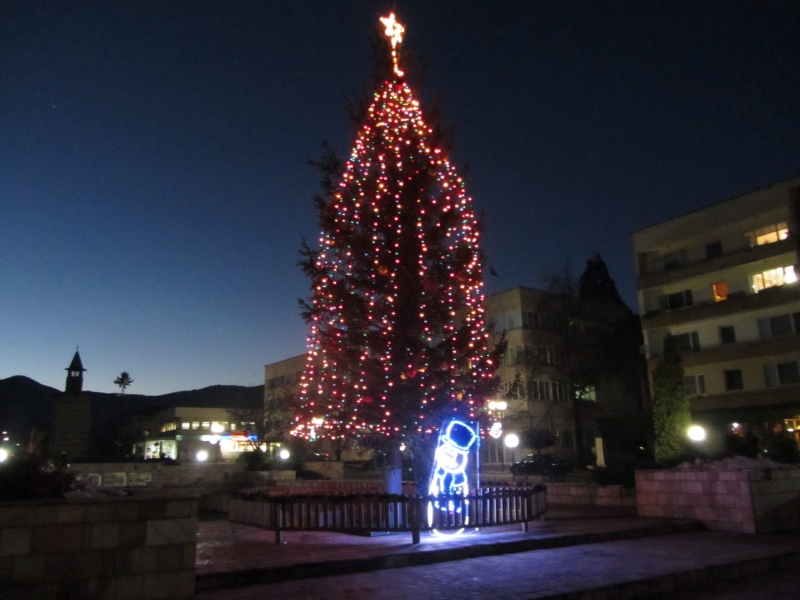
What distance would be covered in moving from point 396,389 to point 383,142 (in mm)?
6234

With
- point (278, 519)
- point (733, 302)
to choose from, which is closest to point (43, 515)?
point (278, 519)

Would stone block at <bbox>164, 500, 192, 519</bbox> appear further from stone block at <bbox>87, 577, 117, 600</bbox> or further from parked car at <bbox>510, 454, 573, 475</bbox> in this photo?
parked car at <bbox>510, 454, 573, 475</bbox>

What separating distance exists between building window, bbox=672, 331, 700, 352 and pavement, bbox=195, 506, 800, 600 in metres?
27.5

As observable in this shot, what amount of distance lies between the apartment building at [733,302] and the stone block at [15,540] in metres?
29.7

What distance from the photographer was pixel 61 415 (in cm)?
3312

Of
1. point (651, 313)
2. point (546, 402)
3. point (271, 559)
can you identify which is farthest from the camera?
point (546, 402)

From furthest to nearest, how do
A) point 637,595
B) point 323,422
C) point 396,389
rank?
point 323,422, point 396,389, point 637,595

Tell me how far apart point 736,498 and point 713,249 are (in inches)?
1144

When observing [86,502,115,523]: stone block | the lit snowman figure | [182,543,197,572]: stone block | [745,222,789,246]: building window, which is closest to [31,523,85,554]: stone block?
[86,502,115,523]: stone block

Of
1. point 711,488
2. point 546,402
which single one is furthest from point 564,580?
point 546,402

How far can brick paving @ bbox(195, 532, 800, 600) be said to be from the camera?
817 cm

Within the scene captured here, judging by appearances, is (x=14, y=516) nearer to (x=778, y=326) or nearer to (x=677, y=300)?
(x=778, y=326)

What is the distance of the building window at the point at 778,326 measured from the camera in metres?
34.2

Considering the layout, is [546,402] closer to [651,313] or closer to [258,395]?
[651,313]
